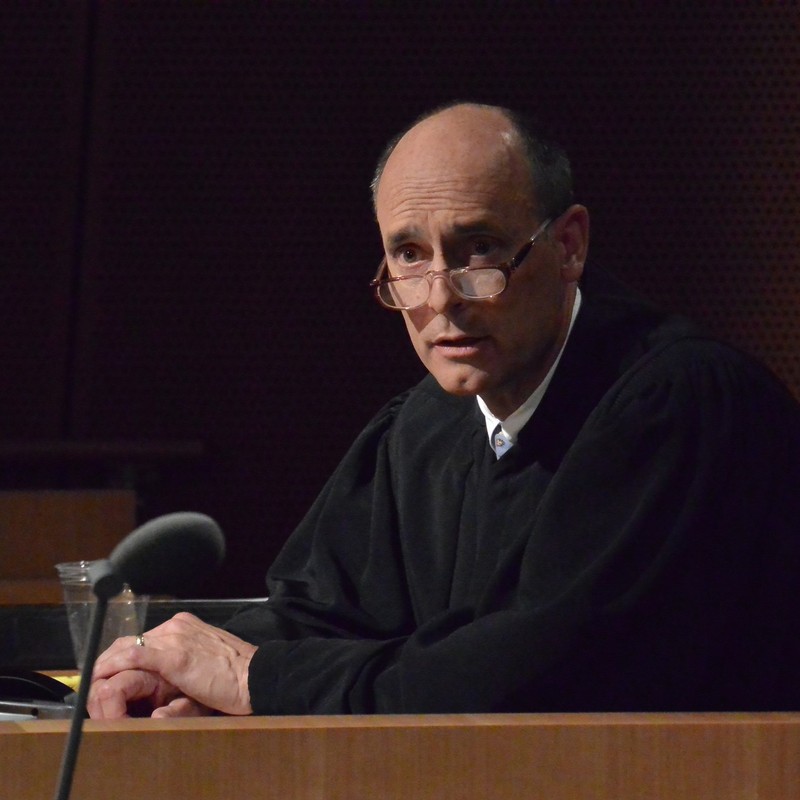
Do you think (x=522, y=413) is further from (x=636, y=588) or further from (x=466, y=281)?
(x=636, y=588)

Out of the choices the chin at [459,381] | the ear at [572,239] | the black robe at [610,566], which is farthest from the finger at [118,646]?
the ear at [572,239]

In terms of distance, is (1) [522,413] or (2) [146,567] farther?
(1) [522,413]

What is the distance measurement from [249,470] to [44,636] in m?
1.91

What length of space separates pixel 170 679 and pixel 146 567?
0.80 meters

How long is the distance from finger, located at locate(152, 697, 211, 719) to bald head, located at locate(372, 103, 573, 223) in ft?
2.20

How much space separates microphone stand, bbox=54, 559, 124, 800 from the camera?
2.72ft

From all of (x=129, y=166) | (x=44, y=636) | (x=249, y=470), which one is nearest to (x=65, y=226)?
(x=129, y=166)

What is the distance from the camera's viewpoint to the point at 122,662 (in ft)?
5.33

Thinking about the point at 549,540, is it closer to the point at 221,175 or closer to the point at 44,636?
the point at 44,636

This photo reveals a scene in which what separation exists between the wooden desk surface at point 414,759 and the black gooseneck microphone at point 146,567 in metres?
0.15

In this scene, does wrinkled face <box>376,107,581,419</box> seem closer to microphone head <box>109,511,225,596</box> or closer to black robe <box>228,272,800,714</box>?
black robe <box>228,272,800,714</box>

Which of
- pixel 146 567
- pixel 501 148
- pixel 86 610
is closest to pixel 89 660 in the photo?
pixel 146 567

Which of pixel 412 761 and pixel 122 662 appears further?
pixel 122 662

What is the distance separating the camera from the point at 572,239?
1839 millimetres
